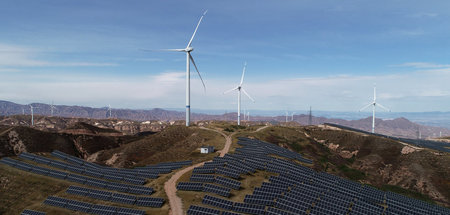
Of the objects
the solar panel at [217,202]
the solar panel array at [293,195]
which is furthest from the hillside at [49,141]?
the solar panel at [217,202]

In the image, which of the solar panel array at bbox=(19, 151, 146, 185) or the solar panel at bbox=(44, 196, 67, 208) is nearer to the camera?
the solar panel at bbox=(44, 196, 67, 208)

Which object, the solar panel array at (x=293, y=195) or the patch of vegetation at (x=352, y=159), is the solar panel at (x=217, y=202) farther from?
the patch of vegetation at (x=352, y=159)

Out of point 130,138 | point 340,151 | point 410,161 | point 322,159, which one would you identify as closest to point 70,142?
point 130,138

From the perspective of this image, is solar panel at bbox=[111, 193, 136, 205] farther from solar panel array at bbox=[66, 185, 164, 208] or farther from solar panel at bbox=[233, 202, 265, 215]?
solar panel at bbox=[233, 202, 265, 215]

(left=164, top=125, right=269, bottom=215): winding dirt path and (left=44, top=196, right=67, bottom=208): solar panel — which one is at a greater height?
(left=164, top=125, right=269, bottom=215): winding dirt path

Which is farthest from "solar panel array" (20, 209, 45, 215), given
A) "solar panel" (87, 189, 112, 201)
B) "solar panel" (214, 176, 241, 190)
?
"solar panel" (214, 176, 241, 190)

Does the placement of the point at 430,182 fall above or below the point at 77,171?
below

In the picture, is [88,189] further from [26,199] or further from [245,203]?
[245,203]

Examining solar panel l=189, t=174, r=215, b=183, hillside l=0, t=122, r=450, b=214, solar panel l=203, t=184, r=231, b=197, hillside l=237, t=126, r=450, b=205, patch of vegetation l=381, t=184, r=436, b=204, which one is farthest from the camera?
hillside l=237, t=126, r=450, b=205
